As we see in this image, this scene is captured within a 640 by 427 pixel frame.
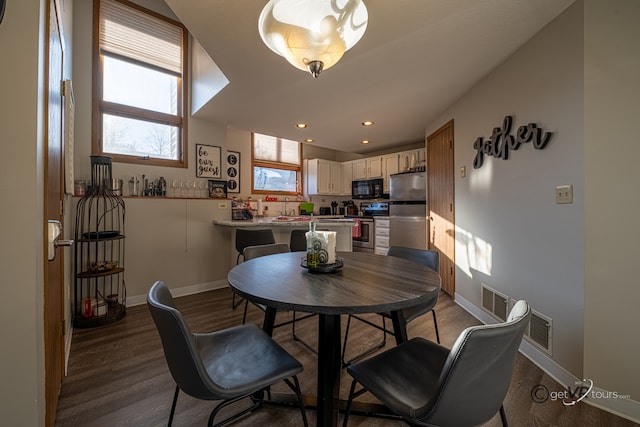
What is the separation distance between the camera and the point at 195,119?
138 inches

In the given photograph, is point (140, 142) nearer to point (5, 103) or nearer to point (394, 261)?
point (5, 103)

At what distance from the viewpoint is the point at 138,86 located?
316 cm

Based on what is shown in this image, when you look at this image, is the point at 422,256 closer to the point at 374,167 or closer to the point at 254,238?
the point at 254,238

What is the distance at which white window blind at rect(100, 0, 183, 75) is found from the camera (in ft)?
9.70

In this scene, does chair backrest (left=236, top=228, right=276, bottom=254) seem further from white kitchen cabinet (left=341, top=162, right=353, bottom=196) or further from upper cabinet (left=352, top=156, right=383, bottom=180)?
white kitchen cabinet (left=341, top=162, right=353, bottom=196)

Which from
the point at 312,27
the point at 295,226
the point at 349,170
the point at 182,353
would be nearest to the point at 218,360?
the point at 182,353

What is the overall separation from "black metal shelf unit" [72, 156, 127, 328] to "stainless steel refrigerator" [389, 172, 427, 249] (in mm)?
4044

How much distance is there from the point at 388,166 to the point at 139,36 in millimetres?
4441

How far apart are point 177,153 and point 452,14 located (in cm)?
329

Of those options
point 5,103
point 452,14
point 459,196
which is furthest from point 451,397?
point 459,196

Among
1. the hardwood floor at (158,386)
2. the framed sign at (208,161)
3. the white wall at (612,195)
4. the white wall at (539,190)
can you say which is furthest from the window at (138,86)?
the white wall at (612,195)

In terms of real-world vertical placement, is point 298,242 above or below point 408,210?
below

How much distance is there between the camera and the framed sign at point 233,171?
4.46 metres

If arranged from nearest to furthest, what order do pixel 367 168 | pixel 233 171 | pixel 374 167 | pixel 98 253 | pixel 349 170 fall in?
pixel 98 253, pixel 233 171, pixel 374 167, pixel 367 168, pixel 349 170
